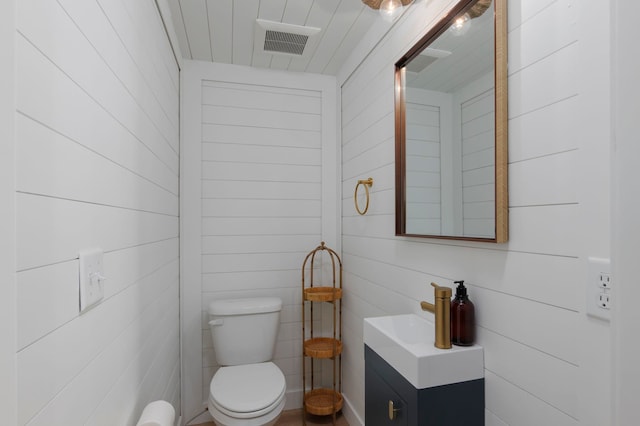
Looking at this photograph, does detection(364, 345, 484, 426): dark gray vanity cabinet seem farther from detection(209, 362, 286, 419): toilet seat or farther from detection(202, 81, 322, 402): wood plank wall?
detection(202, 81, 322, 402): wood plank wall

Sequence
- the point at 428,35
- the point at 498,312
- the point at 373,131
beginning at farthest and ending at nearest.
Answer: the point at 373,131 → the point at 428,35 → the point at 498,312

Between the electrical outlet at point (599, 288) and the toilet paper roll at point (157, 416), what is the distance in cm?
118

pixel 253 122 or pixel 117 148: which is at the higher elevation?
pixel 253 122

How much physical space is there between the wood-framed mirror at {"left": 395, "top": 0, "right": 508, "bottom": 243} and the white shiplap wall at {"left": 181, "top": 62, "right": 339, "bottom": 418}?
3.32 ft

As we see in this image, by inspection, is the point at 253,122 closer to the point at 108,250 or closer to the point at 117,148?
the point at 117,148

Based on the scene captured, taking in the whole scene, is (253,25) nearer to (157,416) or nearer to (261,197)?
(261,197)

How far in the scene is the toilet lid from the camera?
166 cm

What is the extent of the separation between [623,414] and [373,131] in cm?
162

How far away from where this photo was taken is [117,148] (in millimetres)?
1030

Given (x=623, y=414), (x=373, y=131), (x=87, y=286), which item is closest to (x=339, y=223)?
(x=373, y=131)

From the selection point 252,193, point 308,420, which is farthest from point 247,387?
point 252,193

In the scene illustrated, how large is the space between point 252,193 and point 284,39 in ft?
3.33

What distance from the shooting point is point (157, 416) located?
3.43 feet

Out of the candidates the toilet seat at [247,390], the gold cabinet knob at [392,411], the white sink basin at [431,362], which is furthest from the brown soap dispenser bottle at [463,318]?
the toilet seat at [247,390]
